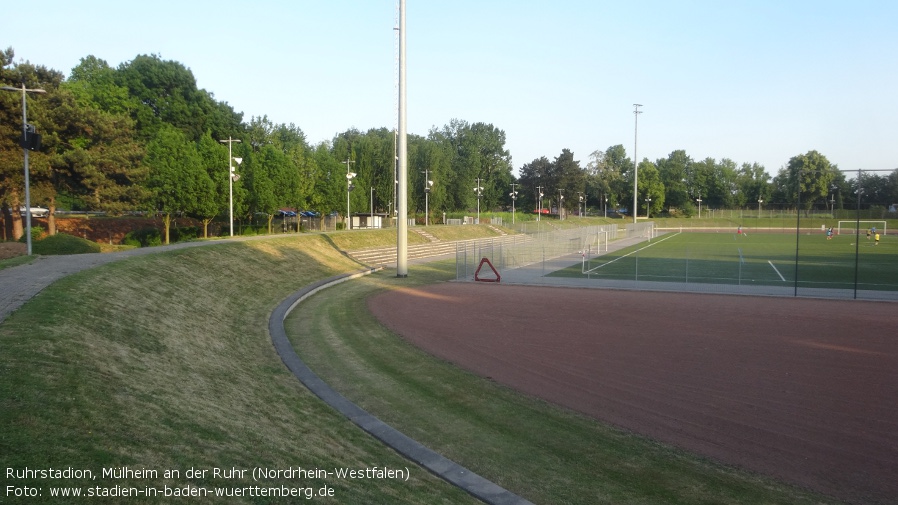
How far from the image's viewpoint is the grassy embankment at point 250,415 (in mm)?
6543

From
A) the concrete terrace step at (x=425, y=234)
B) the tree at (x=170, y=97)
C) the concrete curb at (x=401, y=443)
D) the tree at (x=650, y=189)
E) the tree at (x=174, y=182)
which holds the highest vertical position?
the tree at (x=170, y=97)

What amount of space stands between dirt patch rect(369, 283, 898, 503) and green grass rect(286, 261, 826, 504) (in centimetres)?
66

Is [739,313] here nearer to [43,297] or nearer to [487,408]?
[487,408]

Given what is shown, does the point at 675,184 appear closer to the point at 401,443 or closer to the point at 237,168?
the point at 237,168

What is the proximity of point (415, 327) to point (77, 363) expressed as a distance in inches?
468

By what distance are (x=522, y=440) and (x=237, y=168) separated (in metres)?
45.8

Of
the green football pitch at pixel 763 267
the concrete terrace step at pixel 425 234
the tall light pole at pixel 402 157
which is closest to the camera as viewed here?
the green football pitch at pixel 763 267

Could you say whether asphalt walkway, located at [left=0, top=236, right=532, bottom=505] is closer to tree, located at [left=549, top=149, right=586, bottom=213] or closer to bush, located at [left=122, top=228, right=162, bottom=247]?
bush, located at [left=122, top=228, right=162, bottom=247]

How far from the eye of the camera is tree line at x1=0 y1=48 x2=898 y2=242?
33.8m

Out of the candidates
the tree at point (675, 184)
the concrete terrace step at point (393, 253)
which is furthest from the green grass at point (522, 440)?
the tree at point (675, 184)

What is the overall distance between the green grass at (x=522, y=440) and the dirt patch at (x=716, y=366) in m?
0.66

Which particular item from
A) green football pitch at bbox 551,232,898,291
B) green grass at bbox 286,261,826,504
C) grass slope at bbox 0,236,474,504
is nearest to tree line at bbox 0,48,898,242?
green football pitch at bbox 551,232,898,291

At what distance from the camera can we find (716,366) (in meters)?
14.8

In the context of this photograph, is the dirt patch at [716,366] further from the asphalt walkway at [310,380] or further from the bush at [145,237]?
the bush at [145,237]
